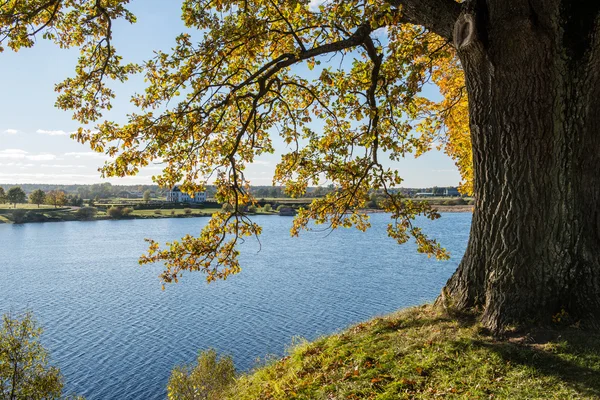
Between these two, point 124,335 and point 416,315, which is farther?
point 124,335

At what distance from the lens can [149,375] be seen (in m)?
17.5

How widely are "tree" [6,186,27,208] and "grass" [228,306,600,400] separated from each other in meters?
113

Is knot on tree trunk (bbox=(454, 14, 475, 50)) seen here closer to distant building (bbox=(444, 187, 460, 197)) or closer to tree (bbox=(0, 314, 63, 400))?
tree (bbox=(0, 314, 63, 400))

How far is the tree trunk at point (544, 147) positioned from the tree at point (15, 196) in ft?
377

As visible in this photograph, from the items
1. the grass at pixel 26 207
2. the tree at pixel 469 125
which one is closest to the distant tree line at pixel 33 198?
the grass at pixel 26 207

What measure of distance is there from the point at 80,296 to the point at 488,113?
3073 cm

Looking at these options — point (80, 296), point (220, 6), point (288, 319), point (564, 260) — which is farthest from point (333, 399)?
point (80, 296)

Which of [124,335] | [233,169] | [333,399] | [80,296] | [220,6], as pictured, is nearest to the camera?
[333,399]

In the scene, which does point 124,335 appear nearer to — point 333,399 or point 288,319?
point 288,319

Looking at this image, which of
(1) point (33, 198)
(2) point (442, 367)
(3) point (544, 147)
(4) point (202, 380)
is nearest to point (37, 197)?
(1) point (33, 198)

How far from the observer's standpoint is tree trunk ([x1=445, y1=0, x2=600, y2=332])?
450 cm

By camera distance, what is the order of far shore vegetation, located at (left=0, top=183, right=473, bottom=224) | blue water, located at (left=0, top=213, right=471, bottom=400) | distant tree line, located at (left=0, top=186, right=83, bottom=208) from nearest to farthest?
blue water, located at (left=0, top=213, right=471, bottom=400) → far shore vegetation, located at (left=0, top=183, right=473, bottom=224) → distant tree line, located at (left=0, top=186, right=83, bottom=208)

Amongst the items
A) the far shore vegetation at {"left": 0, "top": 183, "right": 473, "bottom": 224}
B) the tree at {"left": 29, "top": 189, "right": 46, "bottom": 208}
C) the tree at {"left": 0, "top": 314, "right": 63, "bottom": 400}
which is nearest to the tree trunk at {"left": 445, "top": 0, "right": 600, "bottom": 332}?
the tree at {"left": 0, "top": 314, "right": 63, "bottom": 400}

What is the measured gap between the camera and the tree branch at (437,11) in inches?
198
